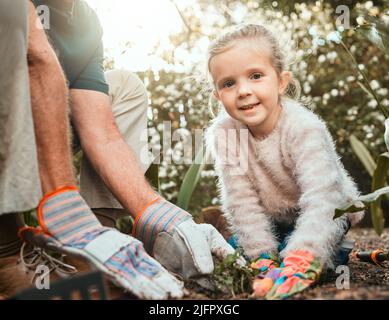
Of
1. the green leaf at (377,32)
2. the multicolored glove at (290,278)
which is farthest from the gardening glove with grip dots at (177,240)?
the green leaf at (377,32)

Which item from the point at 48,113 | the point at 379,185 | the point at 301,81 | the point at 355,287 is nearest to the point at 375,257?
the point at 379,185

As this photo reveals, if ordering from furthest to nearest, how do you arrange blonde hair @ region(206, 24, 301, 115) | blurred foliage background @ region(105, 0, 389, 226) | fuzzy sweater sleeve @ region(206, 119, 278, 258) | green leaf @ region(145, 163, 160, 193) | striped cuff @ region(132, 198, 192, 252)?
blurred foliage background @ region(105, 0, 389, 226), green leaf @ region(145, 163, 160, 193), blonde hair @ region(206, 24, 301, 115), fuzzy sweater sleeve @ region(206, 119, 278, 258), striped cuff @ region(132, 198, 192, 252)

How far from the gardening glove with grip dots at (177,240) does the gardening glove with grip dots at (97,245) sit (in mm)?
153

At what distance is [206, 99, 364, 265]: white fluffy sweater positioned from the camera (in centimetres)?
132

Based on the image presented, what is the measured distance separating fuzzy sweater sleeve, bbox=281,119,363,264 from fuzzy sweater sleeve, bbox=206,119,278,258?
0.56 ft

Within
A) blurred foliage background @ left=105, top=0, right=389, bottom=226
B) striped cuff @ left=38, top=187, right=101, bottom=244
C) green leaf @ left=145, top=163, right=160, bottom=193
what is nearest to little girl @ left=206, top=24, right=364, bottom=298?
green leaf @ left=145, top=163, right=160, bottom=193

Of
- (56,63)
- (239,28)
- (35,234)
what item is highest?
(239,28)

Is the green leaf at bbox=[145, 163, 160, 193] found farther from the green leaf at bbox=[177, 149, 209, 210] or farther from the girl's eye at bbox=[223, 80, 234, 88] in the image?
the girl's eye at bbox=[223, 80, 234, 88]

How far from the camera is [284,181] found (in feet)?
5.17

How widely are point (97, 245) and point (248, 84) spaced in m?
0.79
